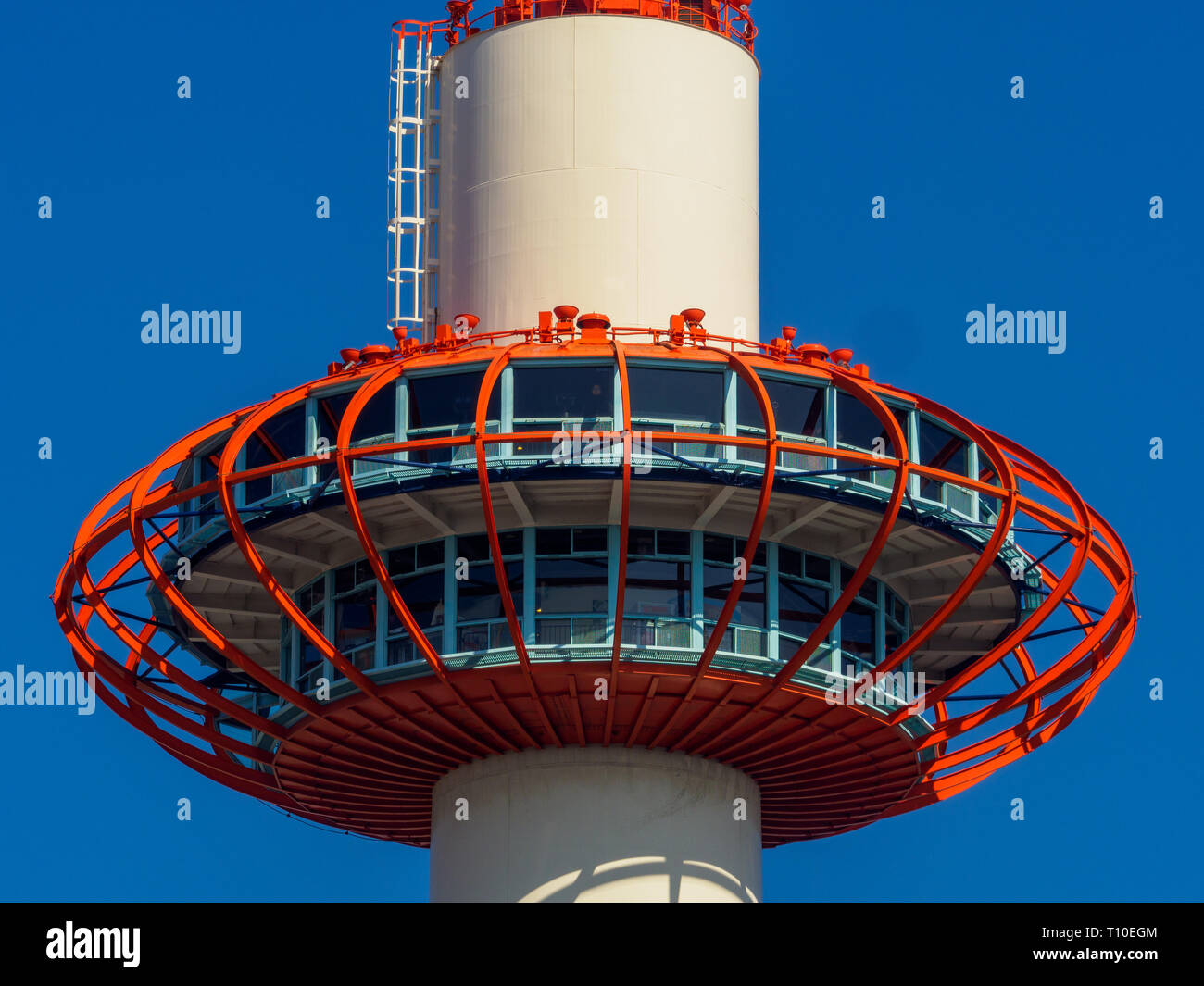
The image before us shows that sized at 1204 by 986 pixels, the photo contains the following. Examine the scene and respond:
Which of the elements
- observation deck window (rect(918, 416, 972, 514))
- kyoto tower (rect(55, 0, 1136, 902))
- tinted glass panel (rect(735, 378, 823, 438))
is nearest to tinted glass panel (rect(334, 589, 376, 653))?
kyoto tower (rect(55, 0, 1136, 902))

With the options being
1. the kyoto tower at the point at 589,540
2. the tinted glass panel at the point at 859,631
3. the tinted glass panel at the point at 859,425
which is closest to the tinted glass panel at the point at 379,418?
the kyoto tower at the point at 589,540

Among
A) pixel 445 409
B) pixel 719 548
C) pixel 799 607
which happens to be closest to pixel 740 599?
pixel 719 548

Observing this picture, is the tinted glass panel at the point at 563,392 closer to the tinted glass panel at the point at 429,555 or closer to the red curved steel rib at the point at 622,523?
the red curved steel rib at the point at 622,523

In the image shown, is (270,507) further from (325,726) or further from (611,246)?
(611,246)

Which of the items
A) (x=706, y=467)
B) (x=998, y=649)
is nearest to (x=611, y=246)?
(x=706, y=467)

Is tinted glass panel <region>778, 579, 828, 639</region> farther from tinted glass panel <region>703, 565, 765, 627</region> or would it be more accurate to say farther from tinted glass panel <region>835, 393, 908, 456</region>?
tinted glass panel <region>835, 393, 908, 456</region>
